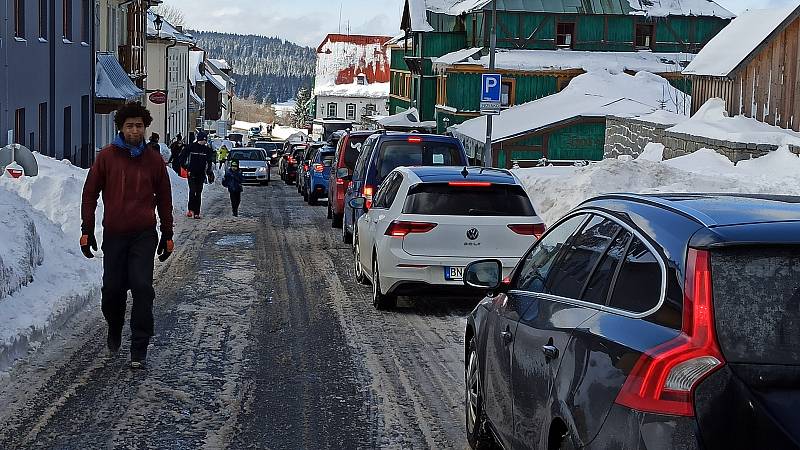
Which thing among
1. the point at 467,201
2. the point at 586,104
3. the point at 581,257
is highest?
the point at 586,104

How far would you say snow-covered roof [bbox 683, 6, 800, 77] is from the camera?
2773 cm

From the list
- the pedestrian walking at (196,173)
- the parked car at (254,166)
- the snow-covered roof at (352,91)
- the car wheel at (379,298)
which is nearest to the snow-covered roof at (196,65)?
the snow-covered roof at (352,91)

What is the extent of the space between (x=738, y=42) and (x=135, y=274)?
24397mm

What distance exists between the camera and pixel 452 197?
1166cm

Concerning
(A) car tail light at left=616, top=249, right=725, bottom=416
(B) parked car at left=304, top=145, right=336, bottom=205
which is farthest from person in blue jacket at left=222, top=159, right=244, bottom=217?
(A) car tail light at left=616, top=249, right=725, bottom=416

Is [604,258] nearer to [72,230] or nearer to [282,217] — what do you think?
[72,230]

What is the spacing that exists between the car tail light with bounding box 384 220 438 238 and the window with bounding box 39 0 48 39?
1849 cm

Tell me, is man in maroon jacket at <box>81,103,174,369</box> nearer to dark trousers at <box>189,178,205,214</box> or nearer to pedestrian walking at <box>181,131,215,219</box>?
dark trousers at <box>189,178,205,214</box>

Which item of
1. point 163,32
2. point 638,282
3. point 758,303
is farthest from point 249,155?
point 758,303

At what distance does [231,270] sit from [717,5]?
43.3 meters

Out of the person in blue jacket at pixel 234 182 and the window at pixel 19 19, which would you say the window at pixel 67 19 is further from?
the person in blue jacket at pixel 234 182

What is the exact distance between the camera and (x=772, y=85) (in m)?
27.2

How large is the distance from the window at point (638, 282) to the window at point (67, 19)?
29.3m

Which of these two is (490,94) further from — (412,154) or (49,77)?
(49,77)
